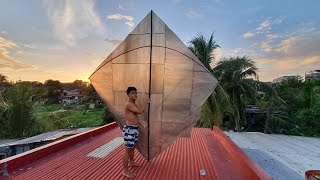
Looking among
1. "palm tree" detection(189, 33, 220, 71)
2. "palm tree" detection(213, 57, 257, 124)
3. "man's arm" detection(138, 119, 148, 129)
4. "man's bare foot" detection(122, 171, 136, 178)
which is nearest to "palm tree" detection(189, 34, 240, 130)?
"palm tree" detection(189, 33, 220, 71)

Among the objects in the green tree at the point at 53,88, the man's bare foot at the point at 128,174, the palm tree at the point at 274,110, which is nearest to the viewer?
the man's bare foot at the point at 128,174

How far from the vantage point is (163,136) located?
189 inches

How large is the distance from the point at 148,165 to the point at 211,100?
933 cm

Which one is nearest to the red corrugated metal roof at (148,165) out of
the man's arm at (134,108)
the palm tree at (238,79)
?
the man's arm at (134,108)

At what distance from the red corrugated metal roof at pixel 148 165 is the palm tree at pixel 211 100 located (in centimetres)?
731

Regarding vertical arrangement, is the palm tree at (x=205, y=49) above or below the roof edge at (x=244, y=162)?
above

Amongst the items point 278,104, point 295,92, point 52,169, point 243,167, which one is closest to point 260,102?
point 278,104

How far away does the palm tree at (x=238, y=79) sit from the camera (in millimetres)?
17484

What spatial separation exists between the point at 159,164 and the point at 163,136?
1.98 feet

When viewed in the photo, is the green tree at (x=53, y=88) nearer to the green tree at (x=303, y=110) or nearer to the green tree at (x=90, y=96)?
the green tree at (x=90, y=96)

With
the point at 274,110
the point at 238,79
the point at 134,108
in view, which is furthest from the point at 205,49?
the point at 134,108

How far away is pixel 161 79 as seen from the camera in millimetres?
4695

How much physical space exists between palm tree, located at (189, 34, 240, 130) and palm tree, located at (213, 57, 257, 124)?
1904 millimetres

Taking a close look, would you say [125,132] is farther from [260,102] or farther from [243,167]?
[260,102]
